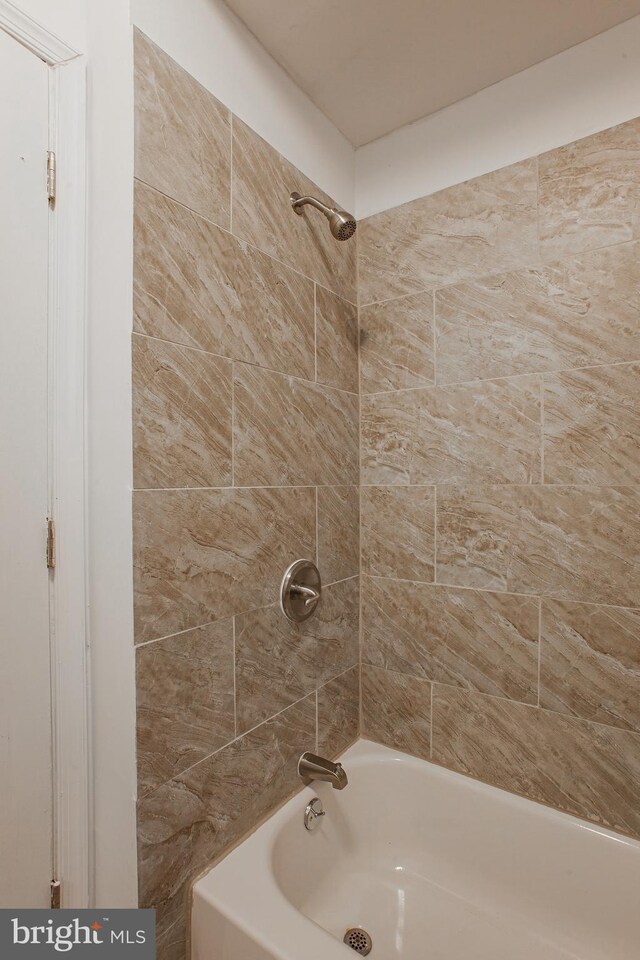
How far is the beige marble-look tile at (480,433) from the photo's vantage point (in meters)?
1.36

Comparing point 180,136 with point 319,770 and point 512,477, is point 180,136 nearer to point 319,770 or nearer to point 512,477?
point 512,477

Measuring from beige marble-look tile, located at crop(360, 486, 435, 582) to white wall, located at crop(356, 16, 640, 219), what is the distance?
3.19ft

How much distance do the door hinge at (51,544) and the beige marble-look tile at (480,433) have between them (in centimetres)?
104

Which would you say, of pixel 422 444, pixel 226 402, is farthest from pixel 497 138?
pixel 226 402

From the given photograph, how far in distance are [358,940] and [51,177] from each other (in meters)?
1.91

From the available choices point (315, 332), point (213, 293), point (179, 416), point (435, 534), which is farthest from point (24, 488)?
point (435, 534)

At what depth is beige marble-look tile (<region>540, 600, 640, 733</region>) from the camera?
1.22m

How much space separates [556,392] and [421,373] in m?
0.41

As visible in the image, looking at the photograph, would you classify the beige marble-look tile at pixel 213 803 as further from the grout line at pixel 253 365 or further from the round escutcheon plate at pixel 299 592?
the grout line at pixel 253 365

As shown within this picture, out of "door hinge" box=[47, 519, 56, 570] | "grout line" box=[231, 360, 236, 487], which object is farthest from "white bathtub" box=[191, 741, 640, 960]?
"grout line" box=[231, 360, 236, 487]

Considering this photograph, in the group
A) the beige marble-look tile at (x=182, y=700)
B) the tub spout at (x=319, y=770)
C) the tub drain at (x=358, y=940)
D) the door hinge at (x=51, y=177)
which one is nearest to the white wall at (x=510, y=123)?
the door hinge at (x=51, y=177)

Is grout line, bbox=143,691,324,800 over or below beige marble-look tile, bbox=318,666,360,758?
over

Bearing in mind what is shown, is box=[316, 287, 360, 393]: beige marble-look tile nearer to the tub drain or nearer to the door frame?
the door frame

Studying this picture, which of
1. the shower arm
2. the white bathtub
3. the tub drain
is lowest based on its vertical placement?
the tub drain
